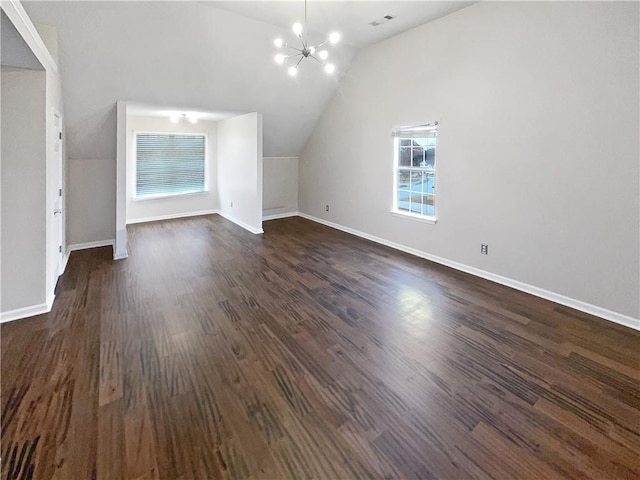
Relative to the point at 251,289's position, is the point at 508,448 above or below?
below

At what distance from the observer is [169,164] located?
750 centimetres

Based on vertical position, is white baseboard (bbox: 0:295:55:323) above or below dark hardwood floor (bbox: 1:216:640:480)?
above

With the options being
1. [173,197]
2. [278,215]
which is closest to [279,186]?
[278,215]

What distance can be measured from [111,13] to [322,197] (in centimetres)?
472

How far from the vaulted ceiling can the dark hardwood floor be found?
2638 mm

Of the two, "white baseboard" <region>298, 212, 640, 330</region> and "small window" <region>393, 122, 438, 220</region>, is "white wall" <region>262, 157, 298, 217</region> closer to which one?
"white baseboard" <region>298, 212, 640, 330</region>

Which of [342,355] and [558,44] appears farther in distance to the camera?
[558,44]

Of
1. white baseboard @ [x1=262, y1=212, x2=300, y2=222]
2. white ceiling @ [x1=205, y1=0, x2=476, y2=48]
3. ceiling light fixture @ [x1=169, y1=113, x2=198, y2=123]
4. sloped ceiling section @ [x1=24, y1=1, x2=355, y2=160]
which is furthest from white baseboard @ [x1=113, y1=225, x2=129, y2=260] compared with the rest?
white ceiling @ [x1=205, y1=0, x2=476, y2=48]

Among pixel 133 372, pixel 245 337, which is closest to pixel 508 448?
pixel 245 337

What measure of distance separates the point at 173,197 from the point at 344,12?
18.1ft

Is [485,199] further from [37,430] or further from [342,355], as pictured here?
[37,430]

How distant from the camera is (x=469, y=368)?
248 cm

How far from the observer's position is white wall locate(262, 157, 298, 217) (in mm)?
7910

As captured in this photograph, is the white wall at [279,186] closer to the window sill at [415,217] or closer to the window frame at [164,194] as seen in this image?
the window frame at [164,194]
